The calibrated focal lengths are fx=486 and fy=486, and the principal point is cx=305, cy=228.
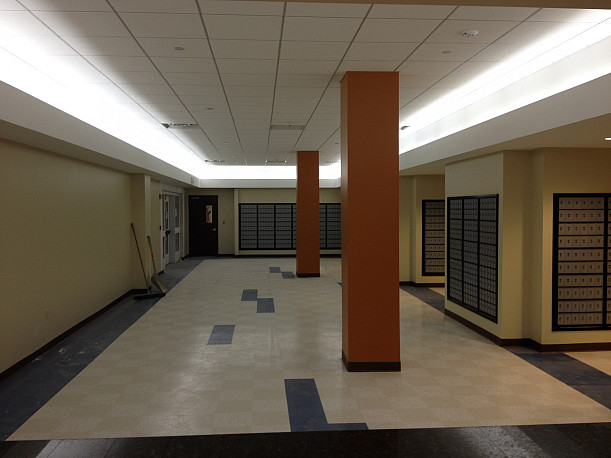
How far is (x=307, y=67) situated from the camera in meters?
6.20

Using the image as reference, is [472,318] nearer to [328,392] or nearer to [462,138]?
[462,138]

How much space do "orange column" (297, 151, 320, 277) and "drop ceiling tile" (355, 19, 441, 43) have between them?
992cm

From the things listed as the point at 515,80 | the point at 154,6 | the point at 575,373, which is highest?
the point at 515,80

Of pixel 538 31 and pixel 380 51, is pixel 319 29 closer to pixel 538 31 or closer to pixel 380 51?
pixel 380 51

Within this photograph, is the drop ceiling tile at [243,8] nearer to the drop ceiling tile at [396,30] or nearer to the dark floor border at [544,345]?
the drop ceiling tile at [396,30]

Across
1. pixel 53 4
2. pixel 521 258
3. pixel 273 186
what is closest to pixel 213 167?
pixel 273 186

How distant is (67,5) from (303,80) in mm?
3243

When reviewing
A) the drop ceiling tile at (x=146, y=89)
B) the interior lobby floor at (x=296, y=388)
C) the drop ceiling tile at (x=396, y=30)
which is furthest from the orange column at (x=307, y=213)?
the drop ceiling tile at (x=396, y=30)

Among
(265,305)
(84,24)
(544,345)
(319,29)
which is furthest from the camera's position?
(265,305)

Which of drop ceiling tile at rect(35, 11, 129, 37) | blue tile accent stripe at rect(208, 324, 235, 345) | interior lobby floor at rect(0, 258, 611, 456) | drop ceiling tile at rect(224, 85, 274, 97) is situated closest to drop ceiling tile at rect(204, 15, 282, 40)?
drop ceiling tile at rect(35, 11, 129, 37)

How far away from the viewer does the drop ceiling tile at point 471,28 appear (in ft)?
15.7

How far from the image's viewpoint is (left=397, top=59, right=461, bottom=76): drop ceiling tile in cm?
611

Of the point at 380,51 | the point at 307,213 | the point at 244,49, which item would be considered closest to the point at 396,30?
the point at 380,51

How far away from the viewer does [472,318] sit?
9.12 metres
